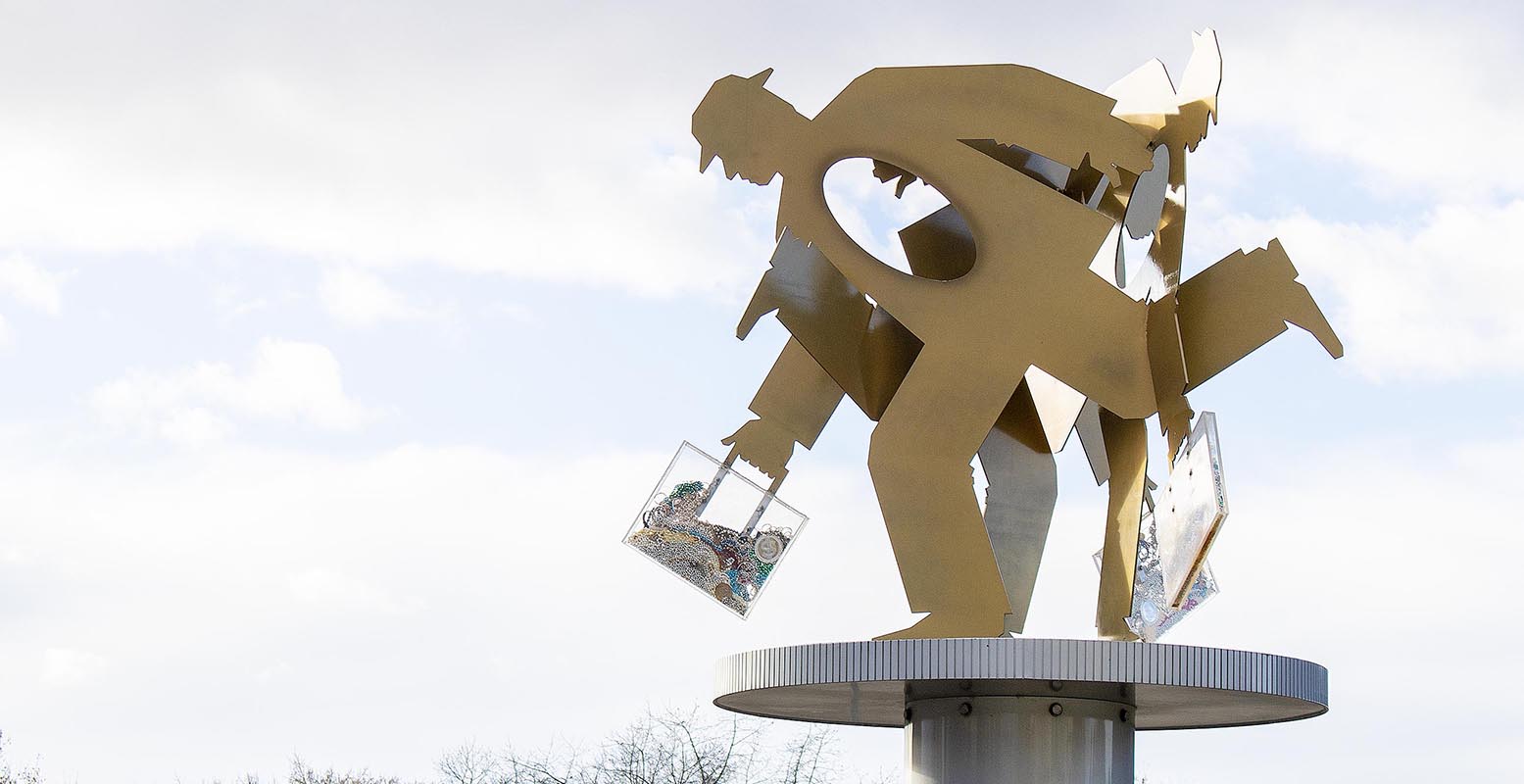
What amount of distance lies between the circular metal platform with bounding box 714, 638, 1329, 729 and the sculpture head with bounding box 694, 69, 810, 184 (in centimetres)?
295

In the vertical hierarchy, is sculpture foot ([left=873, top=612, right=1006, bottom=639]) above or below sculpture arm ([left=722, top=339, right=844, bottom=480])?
below

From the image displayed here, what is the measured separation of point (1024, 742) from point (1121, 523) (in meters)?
1.46

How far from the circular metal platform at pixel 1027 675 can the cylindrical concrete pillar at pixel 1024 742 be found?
3.4 inches

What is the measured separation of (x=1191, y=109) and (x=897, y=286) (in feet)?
7.49

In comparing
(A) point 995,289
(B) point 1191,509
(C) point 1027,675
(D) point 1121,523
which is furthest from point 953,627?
(A) point 995,289

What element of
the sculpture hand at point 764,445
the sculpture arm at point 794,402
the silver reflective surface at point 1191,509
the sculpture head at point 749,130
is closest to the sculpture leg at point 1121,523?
the silver reflective surface at point 1191,509

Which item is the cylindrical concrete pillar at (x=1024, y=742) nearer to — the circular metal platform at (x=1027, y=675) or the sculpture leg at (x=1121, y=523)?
the circular metal platform at (x=1027, y=675)

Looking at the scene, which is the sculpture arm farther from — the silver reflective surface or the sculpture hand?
the silver reflective surface

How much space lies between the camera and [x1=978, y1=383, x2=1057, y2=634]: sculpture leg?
40.3 ft

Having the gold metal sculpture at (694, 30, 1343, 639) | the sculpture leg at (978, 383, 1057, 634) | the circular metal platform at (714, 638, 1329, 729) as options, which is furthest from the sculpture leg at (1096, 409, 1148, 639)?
the sculpture leg at (978, 383, 1057, 634)

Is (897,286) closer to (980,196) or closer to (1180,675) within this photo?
(980,196)

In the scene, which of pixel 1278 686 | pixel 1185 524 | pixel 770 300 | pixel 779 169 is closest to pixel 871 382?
pixel 770 300

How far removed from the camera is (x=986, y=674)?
10070mm

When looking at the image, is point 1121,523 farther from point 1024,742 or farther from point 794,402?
point 794,402
